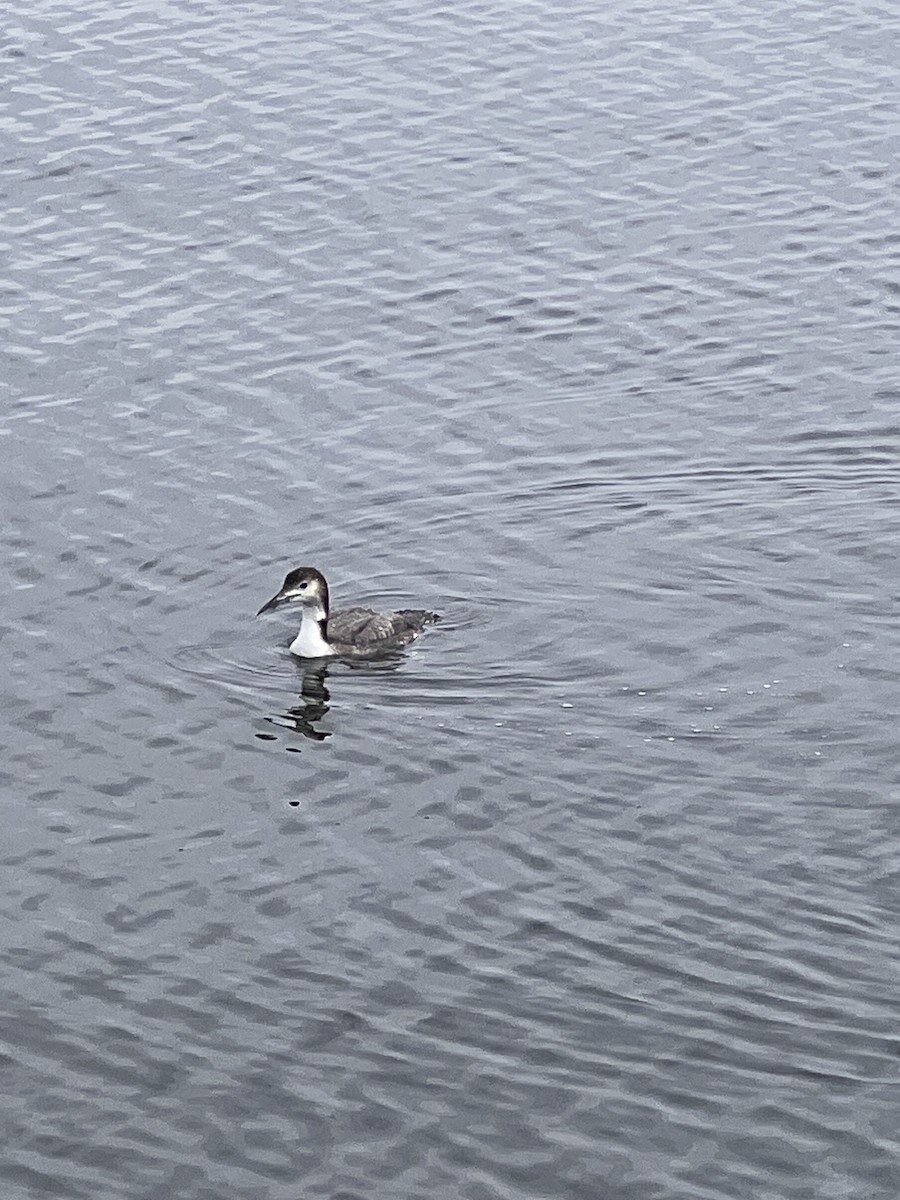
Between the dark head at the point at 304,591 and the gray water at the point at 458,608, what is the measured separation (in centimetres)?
66

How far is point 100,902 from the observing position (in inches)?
725

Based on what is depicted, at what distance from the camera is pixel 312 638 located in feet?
74.2

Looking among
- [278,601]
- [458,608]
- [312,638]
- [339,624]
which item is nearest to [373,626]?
[339,624]

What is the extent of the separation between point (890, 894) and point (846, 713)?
3.19 metres

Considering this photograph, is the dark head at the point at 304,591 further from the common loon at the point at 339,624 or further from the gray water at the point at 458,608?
the gray water at the point at 458,608

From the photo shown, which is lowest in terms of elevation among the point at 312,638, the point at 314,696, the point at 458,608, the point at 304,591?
the point at 314,696

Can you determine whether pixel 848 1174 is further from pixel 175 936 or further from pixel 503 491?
pixel 503 491

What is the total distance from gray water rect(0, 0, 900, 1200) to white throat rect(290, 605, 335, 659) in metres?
0.37

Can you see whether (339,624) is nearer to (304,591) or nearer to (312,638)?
(312,638)

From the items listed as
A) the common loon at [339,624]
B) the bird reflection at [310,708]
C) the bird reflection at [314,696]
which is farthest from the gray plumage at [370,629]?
the bird reflection at [310,708]

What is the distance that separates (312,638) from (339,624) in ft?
1.09

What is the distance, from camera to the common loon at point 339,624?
22.4 meters

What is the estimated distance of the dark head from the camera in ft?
73.9

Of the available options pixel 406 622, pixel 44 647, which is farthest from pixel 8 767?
pixel 406 622
